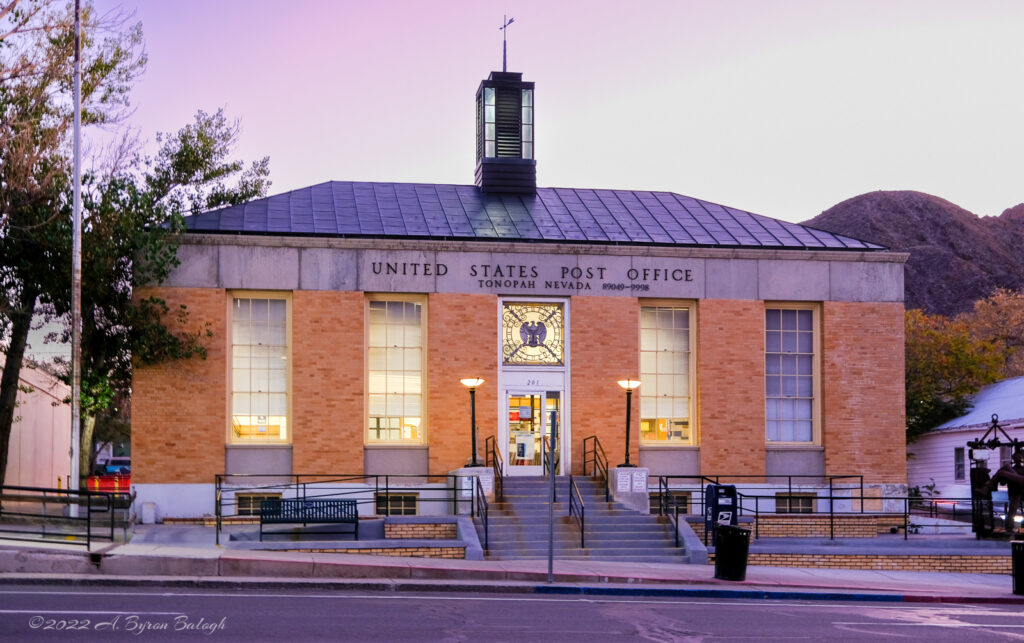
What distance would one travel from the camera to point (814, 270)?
31.7 m

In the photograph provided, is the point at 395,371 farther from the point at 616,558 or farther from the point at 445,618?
the point at 445,618

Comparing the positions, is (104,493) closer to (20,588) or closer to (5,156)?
(20,588)

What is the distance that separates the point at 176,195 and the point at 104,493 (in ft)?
59.7

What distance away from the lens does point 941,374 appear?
175 feet

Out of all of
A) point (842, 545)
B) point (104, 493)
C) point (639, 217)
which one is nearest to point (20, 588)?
point (104, 493)

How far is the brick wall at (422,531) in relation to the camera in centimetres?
2539

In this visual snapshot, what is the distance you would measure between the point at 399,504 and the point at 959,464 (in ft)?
83.7

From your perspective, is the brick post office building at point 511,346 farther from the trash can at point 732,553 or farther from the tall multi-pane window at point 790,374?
the trash can at point 732,553

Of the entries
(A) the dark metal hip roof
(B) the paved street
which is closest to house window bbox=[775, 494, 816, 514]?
(A) the dark metal hip roof

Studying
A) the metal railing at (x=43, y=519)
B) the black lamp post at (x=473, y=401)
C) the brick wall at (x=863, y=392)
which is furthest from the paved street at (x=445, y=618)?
the brick wall at (x=863, y=392)

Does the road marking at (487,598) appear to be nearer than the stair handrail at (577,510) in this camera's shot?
Yes

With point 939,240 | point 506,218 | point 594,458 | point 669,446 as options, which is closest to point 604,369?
point 594,458

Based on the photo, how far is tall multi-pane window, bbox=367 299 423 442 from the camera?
30078 millimetres

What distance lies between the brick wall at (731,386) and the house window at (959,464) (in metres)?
18.0
